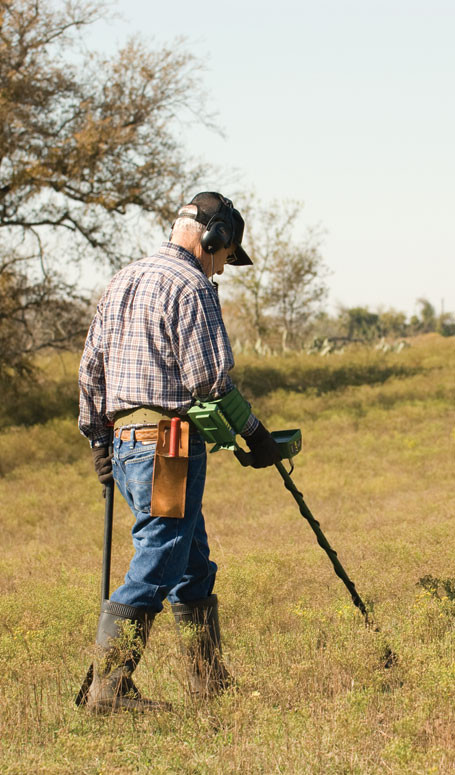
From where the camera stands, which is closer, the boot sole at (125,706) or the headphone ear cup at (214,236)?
the boot sole at (125,706)

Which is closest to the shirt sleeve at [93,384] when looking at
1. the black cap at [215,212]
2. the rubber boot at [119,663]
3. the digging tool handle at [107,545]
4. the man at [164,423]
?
the man at [164,423]

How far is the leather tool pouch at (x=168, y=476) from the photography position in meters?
3.31

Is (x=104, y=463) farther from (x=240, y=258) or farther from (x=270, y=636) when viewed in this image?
(x=270, y=636)

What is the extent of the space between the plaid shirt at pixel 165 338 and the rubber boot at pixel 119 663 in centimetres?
88

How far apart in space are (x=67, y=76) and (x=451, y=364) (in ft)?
37.9

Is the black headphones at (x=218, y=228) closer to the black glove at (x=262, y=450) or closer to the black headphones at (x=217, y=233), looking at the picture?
the black headphones at (x=217, y=233)

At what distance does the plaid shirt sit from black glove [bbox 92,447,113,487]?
1.32 feet

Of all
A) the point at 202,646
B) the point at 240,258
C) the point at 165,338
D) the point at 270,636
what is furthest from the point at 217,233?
the point at 270,636

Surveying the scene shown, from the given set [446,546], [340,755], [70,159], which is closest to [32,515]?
[446,546]

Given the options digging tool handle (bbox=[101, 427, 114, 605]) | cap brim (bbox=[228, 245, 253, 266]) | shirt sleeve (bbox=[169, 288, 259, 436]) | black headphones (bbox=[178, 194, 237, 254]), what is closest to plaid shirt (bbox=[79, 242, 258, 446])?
shirt sleeve (bbox=[169, 288, 259, 436])

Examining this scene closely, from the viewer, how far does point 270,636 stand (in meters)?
4.32

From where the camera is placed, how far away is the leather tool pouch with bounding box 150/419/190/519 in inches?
130

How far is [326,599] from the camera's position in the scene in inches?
192

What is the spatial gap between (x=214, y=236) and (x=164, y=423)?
2.83 feet
